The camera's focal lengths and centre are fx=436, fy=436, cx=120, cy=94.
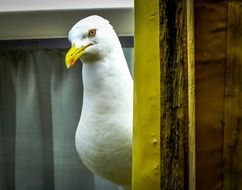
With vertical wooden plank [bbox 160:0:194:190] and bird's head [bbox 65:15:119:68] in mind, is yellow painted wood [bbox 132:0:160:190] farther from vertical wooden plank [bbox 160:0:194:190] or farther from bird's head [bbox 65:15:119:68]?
bird's head [bbox 65:15:119:68]

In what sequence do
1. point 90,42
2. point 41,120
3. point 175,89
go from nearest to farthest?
1. point 175,89
2. point 90,42
3. point 41,120

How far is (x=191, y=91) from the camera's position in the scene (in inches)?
22.0

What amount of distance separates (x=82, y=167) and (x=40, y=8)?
39cm

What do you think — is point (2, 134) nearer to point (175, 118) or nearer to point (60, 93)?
point (60, 93)

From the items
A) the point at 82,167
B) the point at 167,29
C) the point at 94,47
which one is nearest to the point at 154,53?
the point at 167,29

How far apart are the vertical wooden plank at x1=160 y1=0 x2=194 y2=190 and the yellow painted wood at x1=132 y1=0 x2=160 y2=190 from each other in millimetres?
24

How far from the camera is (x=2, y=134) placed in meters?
1.10

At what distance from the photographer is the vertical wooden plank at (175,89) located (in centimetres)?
54

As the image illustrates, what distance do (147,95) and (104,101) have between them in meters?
0.16

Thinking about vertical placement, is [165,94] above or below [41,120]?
above

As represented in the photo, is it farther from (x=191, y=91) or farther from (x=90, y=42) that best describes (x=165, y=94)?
(x=90, y=42)

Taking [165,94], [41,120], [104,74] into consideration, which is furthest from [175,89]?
[41,120]

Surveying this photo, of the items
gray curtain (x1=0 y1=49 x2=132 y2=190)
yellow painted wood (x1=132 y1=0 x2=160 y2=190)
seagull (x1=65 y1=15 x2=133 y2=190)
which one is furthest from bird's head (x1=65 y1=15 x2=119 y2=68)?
gray curtain (x1=0 y1=49 x2=132 y2=190)

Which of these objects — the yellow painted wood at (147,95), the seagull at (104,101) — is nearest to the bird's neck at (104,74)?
the seagull at (104,101)
